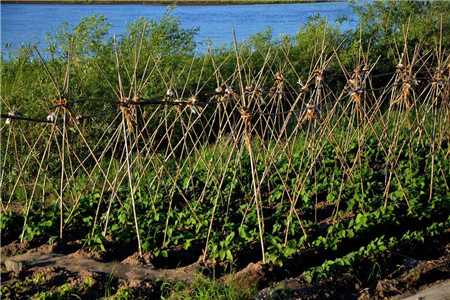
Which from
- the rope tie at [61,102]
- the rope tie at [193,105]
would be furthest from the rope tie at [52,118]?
the rope tie at [193,105]

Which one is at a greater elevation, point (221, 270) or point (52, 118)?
point (52, 118)

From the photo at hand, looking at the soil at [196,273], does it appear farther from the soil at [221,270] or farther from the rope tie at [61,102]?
the rope tie at [61,102]

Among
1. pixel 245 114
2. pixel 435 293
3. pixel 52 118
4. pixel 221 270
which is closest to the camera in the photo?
pixel 435 293

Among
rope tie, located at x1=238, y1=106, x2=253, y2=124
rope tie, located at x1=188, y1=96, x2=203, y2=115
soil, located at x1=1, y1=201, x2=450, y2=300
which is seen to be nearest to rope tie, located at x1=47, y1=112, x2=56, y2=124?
soil, located at x1=1, y1=201, x2=450, y2=300

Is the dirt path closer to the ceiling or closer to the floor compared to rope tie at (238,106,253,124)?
closer to the floor

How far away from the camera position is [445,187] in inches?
191

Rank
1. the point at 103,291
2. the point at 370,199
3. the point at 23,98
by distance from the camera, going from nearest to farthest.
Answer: the point at 103,291, the point at 370,199, the point at 23,98

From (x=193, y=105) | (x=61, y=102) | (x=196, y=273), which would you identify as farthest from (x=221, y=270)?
(x=61, y=102)

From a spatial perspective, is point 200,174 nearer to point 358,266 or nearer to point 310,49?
point 358,266

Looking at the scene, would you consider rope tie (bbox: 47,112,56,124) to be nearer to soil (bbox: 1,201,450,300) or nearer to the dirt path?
soil (bbox: 1,201,450,300)

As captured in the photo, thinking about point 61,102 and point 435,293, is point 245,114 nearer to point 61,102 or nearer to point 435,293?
point 61,102

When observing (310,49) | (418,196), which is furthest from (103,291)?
(310,49)

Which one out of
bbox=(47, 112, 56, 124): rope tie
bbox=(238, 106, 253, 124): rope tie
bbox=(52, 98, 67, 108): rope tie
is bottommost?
bbox=(47, 112, 56, 124): rope tie

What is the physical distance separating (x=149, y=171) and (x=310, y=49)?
3777mm
